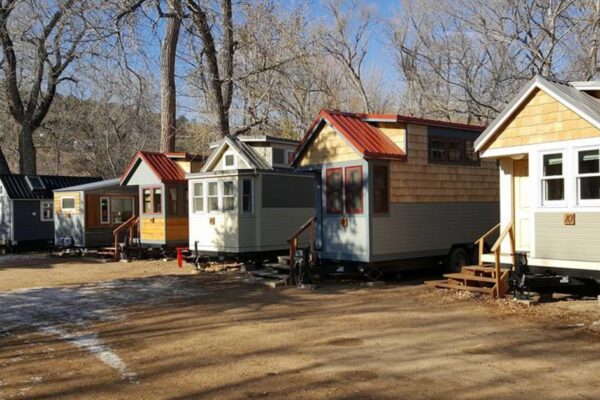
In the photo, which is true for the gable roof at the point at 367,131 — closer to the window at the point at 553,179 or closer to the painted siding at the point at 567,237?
the window at the point at 553,179

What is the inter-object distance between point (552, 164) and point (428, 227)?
396cm

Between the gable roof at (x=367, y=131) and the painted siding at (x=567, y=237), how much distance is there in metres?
3.74

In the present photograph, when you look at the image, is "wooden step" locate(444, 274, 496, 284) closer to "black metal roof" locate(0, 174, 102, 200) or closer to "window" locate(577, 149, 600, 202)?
"window" locate(577, 149, 600, 202)

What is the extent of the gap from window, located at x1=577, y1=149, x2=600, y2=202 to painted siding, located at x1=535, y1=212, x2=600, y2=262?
355 millimetres

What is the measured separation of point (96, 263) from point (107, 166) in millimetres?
33351

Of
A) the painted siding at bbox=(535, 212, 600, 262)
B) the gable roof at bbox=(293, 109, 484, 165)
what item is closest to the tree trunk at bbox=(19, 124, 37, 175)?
the gable roof at bbox=(293, 109, 484, 165)

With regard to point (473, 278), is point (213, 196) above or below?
above

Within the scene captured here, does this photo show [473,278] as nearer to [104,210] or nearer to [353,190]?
[353,190]

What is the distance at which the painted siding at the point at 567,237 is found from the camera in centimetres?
1036

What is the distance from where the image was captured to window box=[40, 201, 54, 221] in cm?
2864

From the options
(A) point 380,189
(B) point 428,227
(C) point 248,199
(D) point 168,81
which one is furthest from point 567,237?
(D) point 168,81

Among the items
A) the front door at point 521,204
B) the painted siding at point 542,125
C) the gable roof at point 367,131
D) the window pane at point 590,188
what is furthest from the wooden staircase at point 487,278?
the gable roof at point 367,131

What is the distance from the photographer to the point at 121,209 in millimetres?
26219

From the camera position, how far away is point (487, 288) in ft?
37.7
